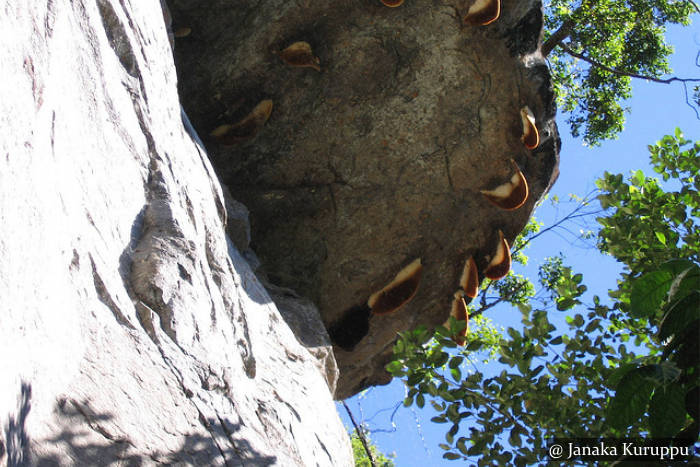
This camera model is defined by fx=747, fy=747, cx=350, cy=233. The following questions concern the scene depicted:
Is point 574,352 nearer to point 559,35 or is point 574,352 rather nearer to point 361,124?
point 361,124

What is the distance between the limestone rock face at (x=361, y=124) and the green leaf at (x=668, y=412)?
13.5 ft

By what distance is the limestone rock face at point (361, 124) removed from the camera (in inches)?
252

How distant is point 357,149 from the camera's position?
6.53m

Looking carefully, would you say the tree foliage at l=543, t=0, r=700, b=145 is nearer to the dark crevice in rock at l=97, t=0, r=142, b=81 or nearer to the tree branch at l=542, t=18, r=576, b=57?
the tree branch at l=542, t=18, r=576, b=57

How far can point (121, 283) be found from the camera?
135 inches

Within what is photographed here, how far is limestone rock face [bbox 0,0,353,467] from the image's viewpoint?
2.44 metres

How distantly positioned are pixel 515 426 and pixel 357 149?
9.99 ft

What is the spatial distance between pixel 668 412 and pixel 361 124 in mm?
4330

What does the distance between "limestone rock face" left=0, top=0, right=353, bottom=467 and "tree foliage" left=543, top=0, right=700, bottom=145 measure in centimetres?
661

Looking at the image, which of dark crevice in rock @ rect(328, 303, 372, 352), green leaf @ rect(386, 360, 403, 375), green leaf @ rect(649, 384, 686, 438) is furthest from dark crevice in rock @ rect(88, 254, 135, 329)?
dark crevice in rock @ rect(328, 303, 372, 352)

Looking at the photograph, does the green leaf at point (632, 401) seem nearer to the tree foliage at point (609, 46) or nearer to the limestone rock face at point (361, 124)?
the limestone rock face at point (361, 124)

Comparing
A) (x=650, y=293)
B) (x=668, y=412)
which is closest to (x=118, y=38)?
(x=650, y=293)

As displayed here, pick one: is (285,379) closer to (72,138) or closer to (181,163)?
(181,163)

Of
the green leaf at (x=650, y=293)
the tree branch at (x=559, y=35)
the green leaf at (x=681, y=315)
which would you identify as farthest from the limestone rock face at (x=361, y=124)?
the green leaf at (x=681, y=315)
